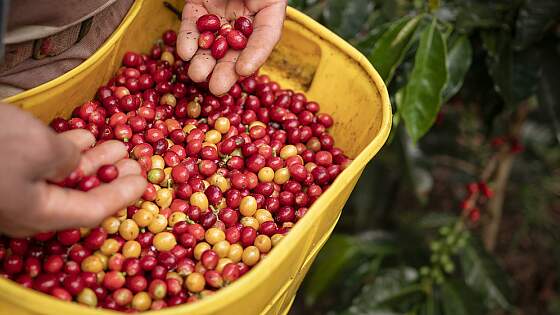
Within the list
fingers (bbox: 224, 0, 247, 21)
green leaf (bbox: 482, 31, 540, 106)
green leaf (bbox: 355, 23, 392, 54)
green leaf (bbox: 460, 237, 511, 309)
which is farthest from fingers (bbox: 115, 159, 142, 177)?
green leaf (bbox: 460, 237, 511, 309)

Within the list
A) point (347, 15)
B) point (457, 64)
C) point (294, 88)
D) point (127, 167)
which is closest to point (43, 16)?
point (127, 167)

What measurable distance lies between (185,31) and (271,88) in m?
0.43

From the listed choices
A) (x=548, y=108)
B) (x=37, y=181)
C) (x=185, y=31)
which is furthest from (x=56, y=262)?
(x=548, y=108)

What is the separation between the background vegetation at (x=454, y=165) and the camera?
2338mm

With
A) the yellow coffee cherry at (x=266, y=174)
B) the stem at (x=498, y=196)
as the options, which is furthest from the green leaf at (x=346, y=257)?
the yellow coffee cherry at (x=266, y=174)

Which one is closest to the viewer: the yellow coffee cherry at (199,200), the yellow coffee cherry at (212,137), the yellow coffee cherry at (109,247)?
the yellow coffee cherry at (109,247)

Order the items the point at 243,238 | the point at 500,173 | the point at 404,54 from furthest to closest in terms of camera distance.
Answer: the point at 500,173 → the point at 404,54 → the point at 243,238

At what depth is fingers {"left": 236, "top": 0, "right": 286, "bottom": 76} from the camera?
6.84ft

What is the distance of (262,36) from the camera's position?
2.13m

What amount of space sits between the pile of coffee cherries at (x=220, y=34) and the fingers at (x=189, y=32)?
0.08ft

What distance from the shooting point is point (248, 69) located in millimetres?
2076

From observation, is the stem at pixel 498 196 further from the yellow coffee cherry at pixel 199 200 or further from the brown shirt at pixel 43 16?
the brown shirt at pixel 43 16

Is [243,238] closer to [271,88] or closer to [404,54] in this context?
[271,88]

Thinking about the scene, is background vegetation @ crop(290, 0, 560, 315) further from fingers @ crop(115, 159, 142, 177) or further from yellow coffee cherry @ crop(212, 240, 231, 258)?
fingers @ crop(115, 159, 142, 177)
